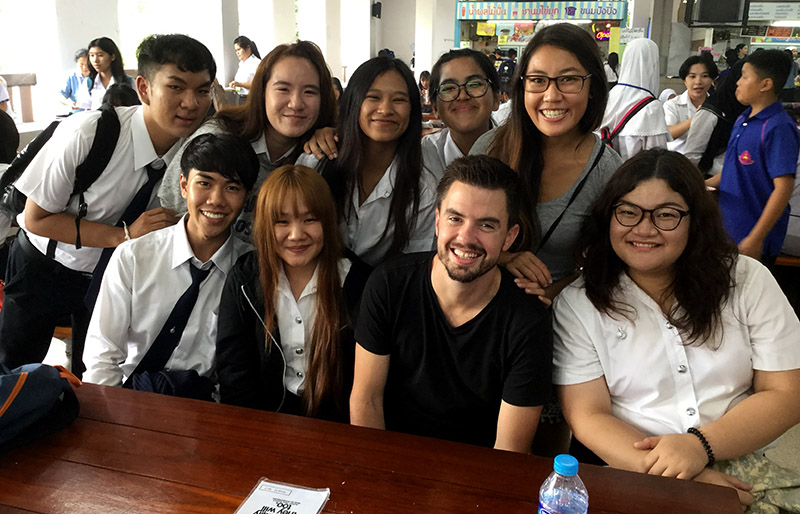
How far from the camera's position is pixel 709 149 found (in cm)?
412

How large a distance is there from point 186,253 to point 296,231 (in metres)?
0.36

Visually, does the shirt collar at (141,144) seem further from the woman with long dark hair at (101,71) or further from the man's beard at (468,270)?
the woman with long dark hair at (101,71)

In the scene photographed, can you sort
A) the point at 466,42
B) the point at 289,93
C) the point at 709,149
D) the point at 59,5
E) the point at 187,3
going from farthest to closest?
1. the point at 466,42
2. the point at 187,3
3. the point at 59,5
4. the point at 709,149
5. the point at 289,93

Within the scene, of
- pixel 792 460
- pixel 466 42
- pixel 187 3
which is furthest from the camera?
pixel 466 42

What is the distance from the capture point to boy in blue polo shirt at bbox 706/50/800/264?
3.06 m

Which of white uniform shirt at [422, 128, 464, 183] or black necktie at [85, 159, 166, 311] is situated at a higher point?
white uniform shirt at [422, 128, 464, 183]

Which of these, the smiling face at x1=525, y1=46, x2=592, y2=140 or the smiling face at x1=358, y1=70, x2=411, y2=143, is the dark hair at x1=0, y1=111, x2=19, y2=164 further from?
the smiling face at x1=525, y1=46, x2=592, y2=140

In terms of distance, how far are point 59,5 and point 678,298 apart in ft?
19.8

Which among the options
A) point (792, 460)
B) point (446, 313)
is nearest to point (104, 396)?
point (446, 313)

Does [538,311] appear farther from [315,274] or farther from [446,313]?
[315,274]

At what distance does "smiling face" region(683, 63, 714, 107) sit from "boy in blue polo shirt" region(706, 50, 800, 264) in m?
1.75

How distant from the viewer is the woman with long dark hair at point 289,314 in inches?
72.0

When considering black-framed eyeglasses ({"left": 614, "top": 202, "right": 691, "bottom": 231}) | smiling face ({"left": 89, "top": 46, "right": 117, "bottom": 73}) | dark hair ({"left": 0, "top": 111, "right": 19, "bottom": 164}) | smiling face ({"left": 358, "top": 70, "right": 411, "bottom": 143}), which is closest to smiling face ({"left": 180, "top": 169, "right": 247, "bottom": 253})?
smiling face ({"left": 358, "top": 70, "right": 411, "bottom": 143})

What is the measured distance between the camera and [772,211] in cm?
306
